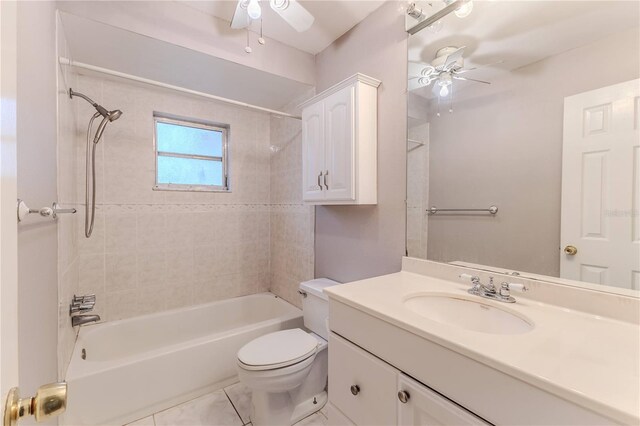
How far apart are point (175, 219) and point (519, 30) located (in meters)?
2.53

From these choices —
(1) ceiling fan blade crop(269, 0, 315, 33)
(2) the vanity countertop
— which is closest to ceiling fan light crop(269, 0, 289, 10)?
(1) ceiling fan blade crop(269, 0, 315, 33)

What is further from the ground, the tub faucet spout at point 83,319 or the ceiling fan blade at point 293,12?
the ceiling fan blade at point 293,12

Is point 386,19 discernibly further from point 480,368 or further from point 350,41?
point 480,368

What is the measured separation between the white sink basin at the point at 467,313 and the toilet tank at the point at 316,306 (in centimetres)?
73

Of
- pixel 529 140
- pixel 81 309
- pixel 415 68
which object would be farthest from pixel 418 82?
pixel 81 309

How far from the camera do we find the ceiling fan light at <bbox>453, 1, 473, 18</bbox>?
130 centimetres

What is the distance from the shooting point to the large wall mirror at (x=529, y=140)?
907 mm

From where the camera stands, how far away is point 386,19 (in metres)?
1.62

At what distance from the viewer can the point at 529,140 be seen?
3.62 feet

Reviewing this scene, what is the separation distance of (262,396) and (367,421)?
2.44 feet

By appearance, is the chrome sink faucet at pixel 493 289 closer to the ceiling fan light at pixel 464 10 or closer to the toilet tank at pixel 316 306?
the toilet tank at pixel 316 306

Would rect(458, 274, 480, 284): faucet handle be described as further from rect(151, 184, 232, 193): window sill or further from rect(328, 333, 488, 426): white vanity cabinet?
rect(151, 184, 232, 193): window sill

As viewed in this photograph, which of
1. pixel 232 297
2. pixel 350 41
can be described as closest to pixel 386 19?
pixel 350 41

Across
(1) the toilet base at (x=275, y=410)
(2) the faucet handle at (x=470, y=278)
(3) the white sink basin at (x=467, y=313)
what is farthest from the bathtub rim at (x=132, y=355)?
(2) the faucet handle at (x=470, y=278)
